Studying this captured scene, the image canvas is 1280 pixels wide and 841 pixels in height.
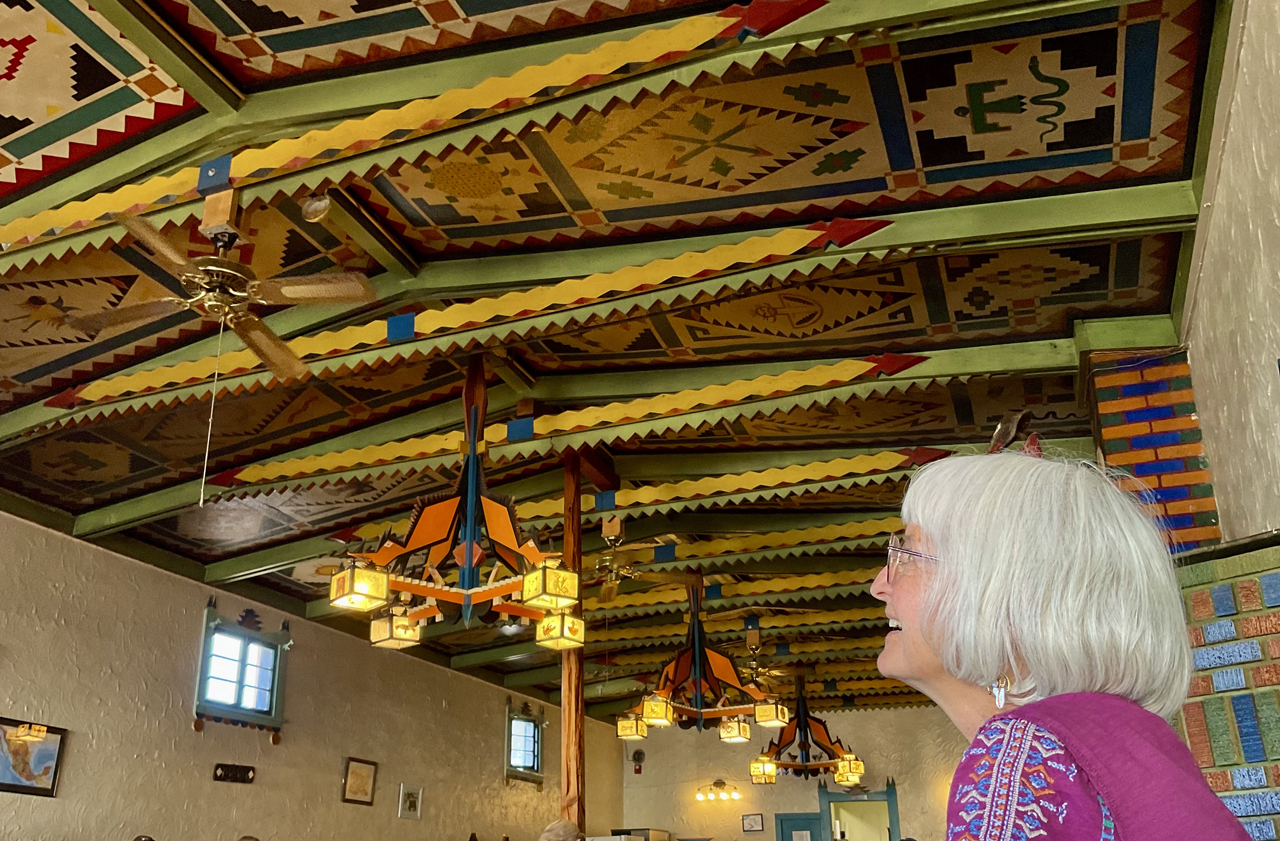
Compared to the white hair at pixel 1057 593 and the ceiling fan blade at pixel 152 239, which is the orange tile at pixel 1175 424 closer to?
the ceiling fan blade at pixel 152 239

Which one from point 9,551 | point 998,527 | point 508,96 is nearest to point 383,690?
point 9,551

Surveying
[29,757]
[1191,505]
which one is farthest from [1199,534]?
[29,757]

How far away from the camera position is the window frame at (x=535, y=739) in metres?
17.0

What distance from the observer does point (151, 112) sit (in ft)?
18.0

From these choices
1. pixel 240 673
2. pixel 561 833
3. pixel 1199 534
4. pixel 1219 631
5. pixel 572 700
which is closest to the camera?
pixel 1219 631

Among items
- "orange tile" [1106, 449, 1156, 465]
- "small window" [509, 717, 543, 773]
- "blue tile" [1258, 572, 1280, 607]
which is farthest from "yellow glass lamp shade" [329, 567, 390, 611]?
"small window" [509, 717, 543, 773]

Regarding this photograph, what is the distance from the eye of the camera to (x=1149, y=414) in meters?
6.72

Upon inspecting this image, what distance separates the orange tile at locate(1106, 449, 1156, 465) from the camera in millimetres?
6590

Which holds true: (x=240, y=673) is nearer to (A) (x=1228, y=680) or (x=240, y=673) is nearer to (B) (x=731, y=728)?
(B) (x=731, y=728)

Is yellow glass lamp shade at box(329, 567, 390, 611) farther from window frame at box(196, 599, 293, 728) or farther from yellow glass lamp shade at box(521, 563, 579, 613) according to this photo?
window frame at box(196, 599, 293, 728)

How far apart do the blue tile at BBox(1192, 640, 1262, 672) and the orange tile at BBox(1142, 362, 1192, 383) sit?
3.38 metres

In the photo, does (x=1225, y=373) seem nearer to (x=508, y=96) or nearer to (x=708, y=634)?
(x=508, y=96)

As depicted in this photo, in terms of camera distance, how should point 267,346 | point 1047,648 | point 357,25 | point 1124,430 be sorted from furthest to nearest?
1. point 1124,430
2. point 267,346
3. point 357,25
4. point 1047,648

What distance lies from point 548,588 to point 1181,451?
14.0 feet
